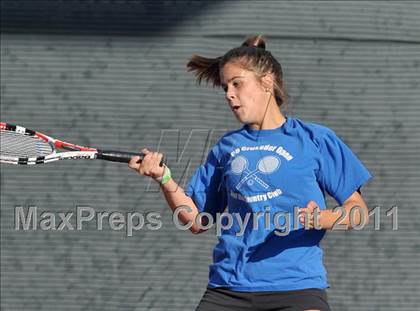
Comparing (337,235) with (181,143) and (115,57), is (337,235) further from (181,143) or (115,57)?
(115,57)

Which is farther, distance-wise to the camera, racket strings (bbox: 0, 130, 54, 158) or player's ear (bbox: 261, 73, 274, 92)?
racket strings (bbox: 0, 130, 54, 158)

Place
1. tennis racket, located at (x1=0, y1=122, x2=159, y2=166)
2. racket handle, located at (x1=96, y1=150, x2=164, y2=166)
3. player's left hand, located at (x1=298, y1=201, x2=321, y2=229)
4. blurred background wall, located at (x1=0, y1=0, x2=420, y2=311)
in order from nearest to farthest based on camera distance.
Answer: player's left hand, located at (x1=298, y1=201, x2=321, y2=229) → racket handle, located at (x1=96, y1=150, x2=164, y2=166) → tennis racket, located at (x1=0, y1=122, x2=159, y2=166) → blurred background wall, located at (x1=0, y1=0, x2=420, y2=311)

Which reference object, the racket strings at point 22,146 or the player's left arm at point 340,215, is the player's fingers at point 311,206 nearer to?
the player's left arm at point 340,215

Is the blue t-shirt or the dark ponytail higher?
the dark ponytail

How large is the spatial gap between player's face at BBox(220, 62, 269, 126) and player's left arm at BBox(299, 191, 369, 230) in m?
0.40

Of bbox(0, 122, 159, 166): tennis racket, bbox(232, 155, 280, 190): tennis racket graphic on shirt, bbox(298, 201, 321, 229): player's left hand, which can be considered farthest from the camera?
bbox(0, 122, 159, 166): tennis racket

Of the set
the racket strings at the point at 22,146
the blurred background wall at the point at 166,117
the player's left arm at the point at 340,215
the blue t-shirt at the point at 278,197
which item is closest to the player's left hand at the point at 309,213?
the player's left arm at the point at 340,215

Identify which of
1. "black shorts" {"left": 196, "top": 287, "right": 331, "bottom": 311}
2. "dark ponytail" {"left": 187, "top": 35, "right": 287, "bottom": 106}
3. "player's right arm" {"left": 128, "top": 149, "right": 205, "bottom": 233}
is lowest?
"black shorts" {"left": 196, "top": 287, "right": 331, "bottom": 311}

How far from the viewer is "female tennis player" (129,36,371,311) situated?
10.0 feet

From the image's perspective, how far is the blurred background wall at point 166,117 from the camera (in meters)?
4.69

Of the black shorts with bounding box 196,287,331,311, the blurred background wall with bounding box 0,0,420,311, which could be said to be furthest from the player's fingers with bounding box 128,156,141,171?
the blurred background wall with bounding box 0,0,420,311

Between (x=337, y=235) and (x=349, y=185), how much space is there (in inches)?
62.0

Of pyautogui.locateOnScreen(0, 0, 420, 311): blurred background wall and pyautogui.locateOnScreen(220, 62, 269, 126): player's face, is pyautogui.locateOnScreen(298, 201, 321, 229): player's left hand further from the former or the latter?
pyautogui.locateOnScreen(0, 0, 420, 311): blurred background wall

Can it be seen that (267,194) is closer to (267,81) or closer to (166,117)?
(267,81)
